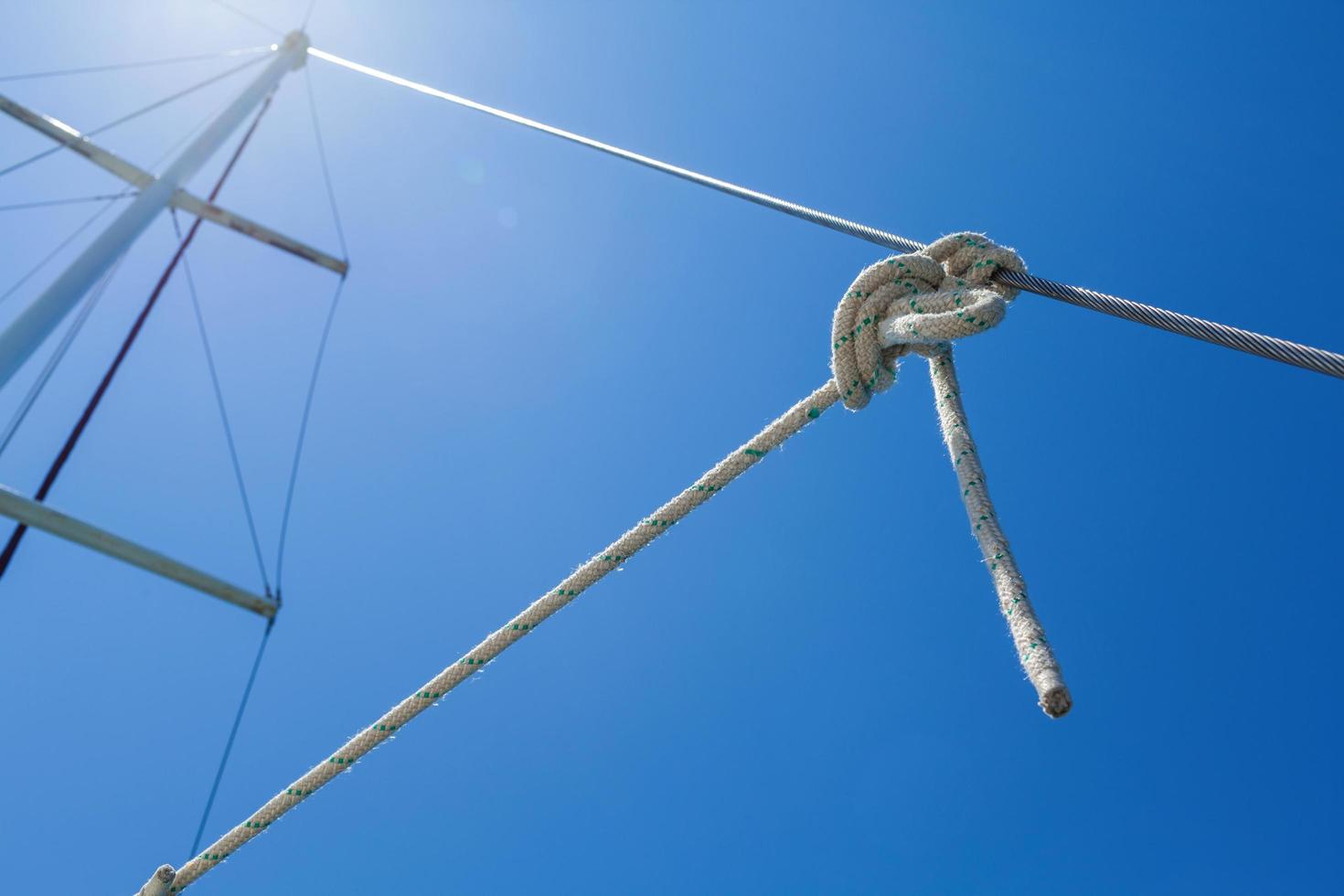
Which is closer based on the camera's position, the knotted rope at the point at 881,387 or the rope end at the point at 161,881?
the knotted rope at the point at 881,387

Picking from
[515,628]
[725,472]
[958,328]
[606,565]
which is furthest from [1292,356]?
[515,628]

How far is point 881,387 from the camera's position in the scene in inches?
99.7

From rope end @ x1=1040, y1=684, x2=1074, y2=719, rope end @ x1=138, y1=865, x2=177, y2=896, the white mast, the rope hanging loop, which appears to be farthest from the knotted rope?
the white mast

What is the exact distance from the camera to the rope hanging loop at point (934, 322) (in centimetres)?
217

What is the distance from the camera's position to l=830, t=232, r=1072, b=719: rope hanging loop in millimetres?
2168

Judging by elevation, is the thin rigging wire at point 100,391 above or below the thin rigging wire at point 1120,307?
above

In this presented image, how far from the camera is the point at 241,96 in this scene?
9023mm

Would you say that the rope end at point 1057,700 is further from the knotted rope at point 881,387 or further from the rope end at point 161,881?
the rope end at point 161,881

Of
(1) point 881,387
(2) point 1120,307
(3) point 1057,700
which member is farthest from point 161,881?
(2) point 1120,307

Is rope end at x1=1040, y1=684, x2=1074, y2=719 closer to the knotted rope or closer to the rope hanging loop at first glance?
the knotted rope

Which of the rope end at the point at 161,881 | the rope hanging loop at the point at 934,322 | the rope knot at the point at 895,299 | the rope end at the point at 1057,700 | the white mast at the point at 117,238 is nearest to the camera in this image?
the rope end at the point at 1057,700

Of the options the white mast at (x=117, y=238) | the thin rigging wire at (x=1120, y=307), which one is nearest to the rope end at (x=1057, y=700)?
the thin rigging wire at (x=1120, y=307)

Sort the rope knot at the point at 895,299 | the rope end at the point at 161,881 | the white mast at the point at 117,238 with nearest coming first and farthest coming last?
the rope knot at the point at 895,299 < the rope end at the point at 161,881 < the white mast at the point at 117,238

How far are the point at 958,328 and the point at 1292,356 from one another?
2.25 ft
